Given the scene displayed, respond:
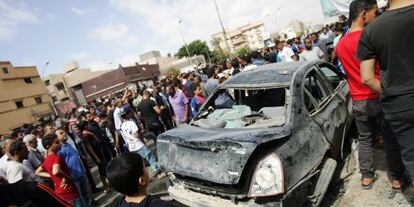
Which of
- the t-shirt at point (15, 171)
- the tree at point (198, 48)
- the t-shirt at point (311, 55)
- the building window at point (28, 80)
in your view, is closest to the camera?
the t-shirt at point (15, 171)

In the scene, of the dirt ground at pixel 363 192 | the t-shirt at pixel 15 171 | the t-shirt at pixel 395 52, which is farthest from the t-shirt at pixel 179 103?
the t-shirt at pixel 395 52

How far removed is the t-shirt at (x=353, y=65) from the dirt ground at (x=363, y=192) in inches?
42.7

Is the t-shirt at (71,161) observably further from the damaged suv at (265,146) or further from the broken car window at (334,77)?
the broken car window at (334,77)

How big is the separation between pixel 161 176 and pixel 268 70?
3269 mm

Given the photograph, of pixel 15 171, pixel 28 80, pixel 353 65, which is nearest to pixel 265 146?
pixel 353 65

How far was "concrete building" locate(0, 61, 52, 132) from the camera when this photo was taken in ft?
118

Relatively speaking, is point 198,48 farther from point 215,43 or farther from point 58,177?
point 58,177

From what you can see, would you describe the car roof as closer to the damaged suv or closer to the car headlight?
the damaged suv

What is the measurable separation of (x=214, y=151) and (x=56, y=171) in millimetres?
2365

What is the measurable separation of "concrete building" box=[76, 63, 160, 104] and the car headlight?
111 ft

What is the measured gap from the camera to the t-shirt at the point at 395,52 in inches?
82.7

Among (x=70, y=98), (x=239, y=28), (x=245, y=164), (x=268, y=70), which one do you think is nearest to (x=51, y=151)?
(x=245, y=164)

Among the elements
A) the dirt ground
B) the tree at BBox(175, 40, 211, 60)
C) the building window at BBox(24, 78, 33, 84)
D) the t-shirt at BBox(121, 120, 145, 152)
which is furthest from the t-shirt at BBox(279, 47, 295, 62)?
the tree at BBox(175, 40, 211, 60)

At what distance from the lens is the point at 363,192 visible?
3465 millimetres
